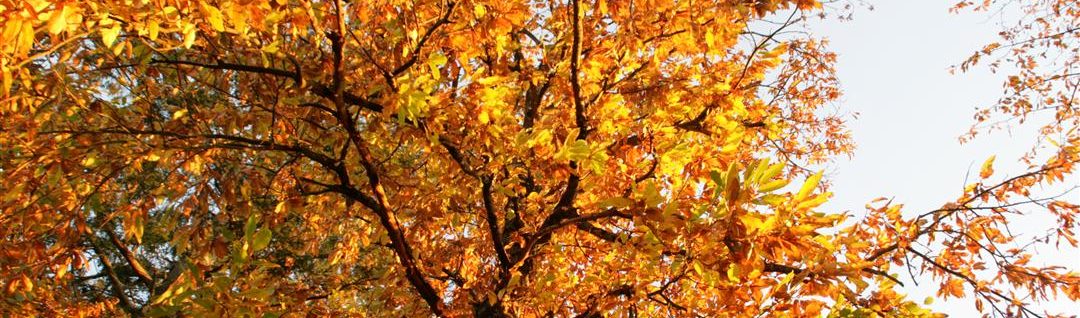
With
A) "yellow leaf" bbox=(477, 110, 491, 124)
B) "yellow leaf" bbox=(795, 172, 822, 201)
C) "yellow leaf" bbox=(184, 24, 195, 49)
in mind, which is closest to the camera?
"yellow leaf" bbox=(795, 172, 822, 201)

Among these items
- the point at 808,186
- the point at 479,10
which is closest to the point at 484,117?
the point at 479,10

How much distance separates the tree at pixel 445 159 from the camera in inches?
102

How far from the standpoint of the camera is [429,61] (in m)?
3.11

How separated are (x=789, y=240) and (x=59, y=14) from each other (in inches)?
94.5

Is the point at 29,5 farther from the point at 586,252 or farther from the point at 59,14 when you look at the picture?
the point at 586,252

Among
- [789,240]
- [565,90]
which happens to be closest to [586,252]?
[565,90]

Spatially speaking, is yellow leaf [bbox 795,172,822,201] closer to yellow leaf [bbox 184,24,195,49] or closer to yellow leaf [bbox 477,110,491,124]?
yellow leaf [bbox 477,110,491,124]

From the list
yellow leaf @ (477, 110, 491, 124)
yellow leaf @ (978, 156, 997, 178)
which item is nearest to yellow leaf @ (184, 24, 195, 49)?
yellow leaf @ (477, 110, 491, 124)

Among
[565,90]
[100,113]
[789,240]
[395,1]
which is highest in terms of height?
[565,90]

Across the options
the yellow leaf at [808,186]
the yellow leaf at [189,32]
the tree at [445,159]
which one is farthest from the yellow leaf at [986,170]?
the yellow leaf at [189,32]

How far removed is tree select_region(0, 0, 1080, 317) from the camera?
8.50 feet

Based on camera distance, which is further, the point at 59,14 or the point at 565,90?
the point at 565,90

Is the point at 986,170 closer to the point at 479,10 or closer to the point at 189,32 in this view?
the point at 479,10

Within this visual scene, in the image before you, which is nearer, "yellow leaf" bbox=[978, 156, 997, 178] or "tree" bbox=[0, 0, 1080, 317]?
"tree" bbox=[0, 0, 1080, 317]
